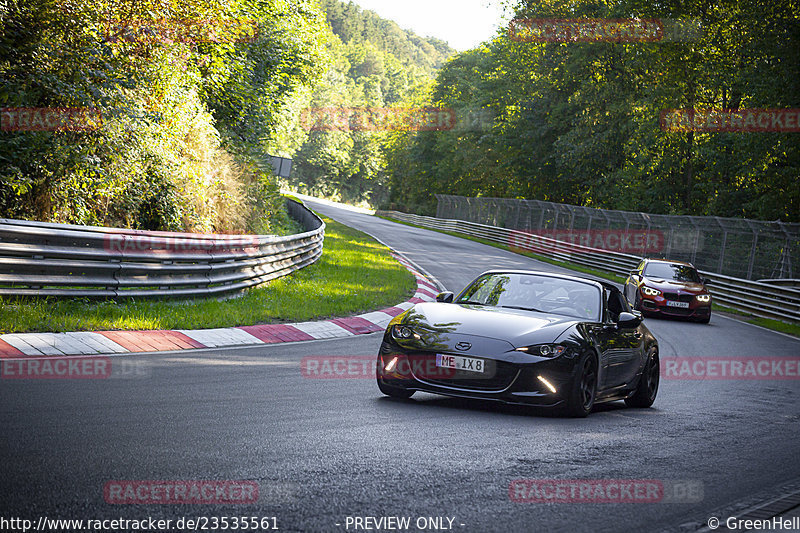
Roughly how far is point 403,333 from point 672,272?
1579cm

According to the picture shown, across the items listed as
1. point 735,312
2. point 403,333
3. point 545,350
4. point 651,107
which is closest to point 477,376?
A: point 545,350

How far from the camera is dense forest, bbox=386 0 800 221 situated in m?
31.5

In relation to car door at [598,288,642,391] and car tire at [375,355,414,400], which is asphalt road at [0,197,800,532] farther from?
car door at [598,288,642,391]

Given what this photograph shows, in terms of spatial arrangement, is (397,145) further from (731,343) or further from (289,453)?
(289,453)

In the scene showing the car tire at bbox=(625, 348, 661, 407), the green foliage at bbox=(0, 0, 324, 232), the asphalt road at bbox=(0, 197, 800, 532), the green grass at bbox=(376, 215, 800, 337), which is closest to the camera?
the asphalt road at bbox=(0, 197, 800, 532)

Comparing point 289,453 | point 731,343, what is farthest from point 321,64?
point 289,453

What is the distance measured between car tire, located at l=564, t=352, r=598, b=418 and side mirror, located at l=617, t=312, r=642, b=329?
820 mm

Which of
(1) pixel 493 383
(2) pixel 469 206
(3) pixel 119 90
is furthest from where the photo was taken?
(2) pixel 469 206

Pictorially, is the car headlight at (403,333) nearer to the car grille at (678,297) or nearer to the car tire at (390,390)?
the car tire at (390,390)

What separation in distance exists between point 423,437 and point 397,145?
3628 inches

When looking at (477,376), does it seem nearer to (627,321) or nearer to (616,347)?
(616,347)

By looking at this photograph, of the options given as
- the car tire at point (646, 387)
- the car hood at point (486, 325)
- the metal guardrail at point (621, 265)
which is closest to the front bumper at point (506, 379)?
the car hood at point (486, 325)

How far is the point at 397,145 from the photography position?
96.6m

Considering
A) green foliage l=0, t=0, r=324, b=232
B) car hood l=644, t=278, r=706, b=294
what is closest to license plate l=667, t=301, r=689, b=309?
car hood l=644, t=278, r=706, b=294
